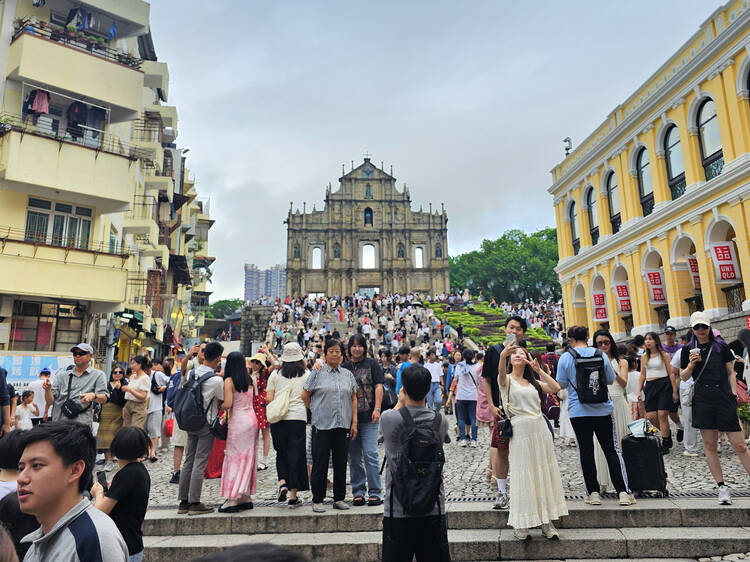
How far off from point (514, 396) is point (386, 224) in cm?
5617

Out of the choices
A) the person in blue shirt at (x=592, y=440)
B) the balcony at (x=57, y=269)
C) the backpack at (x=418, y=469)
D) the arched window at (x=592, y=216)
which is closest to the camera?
the backpack at (x=418, y=469)

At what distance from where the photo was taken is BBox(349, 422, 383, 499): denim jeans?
5.22m

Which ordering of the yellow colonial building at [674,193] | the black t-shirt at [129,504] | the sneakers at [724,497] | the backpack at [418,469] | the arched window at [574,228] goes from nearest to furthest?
the black t-shirt at [129,504]
the backpack at [418,469]
the sneakers at [724,497]
the yellow colonial building at [674,193]
the arched window at [574,228]

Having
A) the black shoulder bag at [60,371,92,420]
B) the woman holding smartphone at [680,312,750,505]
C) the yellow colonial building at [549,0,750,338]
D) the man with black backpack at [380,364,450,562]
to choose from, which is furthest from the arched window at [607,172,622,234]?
the black shoulder bag at [60,371,92,420]

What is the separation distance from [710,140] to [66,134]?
18670 mm

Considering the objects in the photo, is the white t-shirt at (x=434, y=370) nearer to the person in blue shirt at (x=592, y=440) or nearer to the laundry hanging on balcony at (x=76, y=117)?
the person in blue shirt at (x=592, y=440)

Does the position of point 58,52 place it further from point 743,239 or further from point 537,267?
point 537,267

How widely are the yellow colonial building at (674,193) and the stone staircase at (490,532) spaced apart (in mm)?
10914

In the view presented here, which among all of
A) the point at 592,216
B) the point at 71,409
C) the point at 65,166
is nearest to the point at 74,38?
the point at 65,166

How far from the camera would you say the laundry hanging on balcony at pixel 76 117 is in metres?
14.7

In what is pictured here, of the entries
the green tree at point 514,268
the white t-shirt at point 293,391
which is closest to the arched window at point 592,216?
the white t-shirt at point 293,391

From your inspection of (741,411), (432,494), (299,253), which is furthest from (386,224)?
(432,494)

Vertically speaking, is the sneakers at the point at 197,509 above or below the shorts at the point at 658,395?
below

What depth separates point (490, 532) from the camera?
454cm
